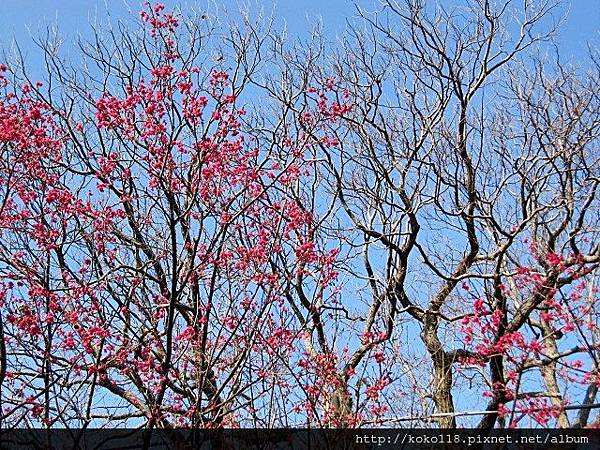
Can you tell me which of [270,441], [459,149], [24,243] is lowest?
[270,441]

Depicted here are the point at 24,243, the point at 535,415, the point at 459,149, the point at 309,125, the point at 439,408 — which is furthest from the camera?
the point at 459,149

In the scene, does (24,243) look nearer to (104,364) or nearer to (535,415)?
(104,364)

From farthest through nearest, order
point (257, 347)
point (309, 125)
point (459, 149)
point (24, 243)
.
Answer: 1. point (459, 149)
2. point (309, 125)
3. point (24, 243)
4. point (257, 347)

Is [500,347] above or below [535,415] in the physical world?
above

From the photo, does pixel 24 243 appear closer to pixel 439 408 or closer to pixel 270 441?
pixel 270 441

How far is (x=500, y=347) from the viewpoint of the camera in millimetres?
6445

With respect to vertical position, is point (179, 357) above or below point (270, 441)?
above

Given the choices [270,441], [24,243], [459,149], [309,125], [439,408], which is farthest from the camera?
[459,149]

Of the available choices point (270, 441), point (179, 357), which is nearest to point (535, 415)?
point (270, 441)

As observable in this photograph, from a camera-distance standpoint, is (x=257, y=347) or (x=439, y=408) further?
(x=439, y=408)

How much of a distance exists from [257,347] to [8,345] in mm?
1702

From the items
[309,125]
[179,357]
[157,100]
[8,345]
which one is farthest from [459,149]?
[8,345]

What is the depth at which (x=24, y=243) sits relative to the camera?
530 centimetres

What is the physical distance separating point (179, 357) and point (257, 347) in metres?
0.56
